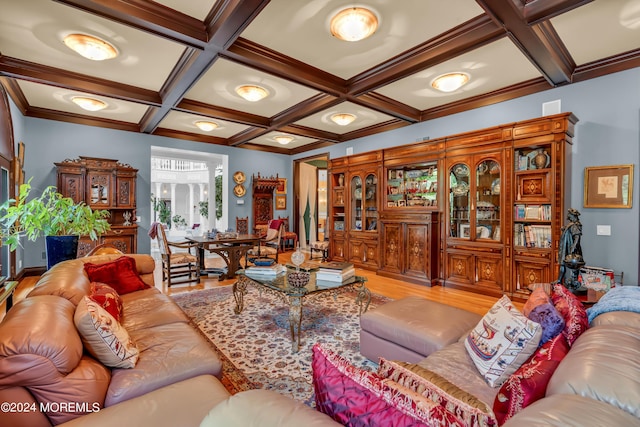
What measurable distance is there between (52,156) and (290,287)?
18.3 ft

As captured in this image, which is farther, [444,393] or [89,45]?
[89,45]

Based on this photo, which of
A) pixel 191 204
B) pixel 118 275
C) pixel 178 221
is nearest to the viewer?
pixel 118 275

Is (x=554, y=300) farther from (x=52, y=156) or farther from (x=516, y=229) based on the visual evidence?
(x=52, y=156)

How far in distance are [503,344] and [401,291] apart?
314cm

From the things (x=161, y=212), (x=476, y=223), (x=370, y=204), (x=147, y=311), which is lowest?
(x=147, y=311)

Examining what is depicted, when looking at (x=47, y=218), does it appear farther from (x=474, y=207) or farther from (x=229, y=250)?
(x=474, y=207)

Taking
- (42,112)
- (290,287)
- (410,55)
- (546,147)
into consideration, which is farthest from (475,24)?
(42,112)

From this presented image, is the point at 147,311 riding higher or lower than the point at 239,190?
lower

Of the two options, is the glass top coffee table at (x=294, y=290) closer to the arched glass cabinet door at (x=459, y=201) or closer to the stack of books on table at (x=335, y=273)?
the stack of books on table at (x=335, y=273)

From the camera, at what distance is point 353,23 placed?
8.55 ft

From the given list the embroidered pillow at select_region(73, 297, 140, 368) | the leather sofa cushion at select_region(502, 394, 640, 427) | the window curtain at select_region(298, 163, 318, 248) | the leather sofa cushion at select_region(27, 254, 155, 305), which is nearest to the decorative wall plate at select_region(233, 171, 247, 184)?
the window curtain at select_region(298, 163, 318, 248)

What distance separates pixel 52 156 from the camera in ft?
17.7

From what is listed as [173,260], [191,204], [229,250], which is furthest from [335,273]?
[191,204]

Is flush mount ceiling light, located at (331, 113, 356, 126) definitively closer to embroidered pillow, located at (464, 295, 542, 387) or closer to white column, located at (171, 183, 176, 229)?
embroidered pillow, located at (464, 295, 542, 387)
